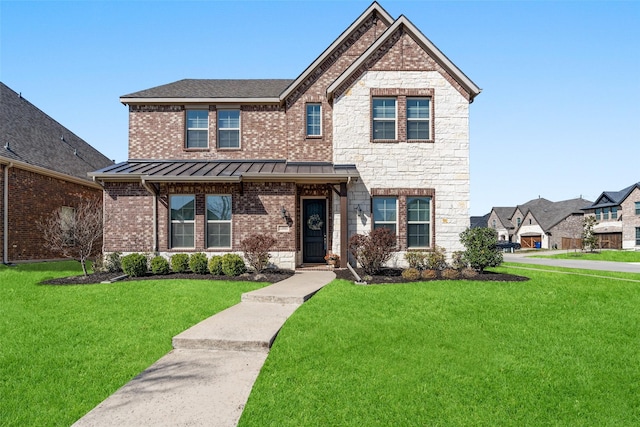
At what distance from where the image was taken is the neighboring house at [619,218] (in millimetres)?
43625

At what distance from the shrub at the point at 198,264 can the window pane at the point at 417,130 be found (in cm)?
872

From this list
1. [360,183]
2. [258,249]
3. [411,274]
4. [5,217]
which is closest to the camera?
[411,274]

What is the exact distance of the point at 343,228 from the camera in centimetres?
1322

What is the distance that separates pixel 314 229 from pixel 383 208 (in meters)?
2.83

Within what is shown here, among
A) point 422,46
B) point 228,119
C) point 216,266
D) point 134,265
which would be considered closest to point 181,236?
point 134,265

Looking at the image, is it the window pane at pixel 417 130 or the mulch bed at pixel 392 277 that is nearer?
the mulch bed at pixel 392 277

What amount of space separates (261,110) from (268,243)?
6145 millimetres

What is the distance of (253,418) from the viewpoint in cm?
374

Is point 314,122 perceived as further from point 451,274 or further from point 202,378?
point 202,378

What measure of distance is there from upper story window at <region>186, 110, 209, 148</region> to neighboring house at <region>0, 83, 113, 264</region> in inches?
289

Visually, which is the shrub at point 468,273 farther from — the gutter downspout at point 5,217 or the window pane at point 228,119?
the gutter downspout at point 5,217

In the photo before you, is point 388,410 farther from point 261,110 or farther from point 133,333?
point 261,110

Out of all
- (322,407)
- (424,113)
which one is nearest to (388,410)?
(322,407)

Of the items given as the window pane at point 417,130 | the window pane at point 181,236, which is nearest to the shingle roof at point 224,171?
the window pane at point 181,236
